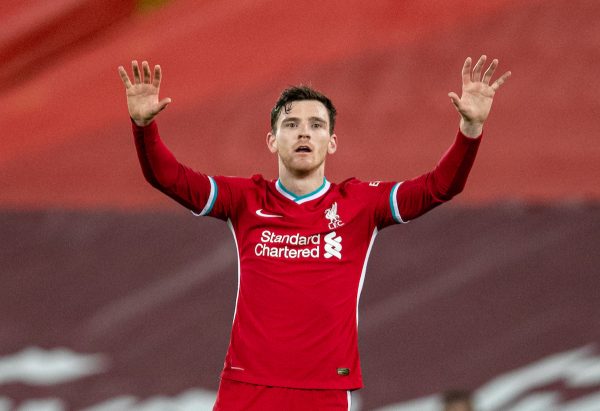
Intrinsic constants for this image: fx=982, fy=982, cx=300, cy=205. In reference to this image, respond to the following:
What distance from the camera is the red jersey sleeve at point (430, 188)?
231 cm

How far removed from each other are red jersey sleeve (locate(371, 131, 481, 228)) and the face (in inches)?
7.3

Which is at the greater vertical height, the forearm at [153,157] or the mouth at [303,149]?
the mouth at [303,149]

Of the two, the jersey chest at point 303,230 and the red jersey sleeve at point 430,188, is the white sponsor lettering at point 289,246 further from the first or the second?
the red jersey sleeve at point 430,188

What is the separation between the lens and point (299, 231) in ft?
7.95

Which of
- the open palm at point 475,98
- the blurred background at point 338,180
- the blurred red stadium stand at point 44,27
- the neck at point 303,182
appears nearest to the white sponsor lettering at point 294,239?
the neck at point 303,182

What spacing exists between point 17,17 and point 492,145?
2.31 metres

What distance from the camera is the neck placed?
2496 mm

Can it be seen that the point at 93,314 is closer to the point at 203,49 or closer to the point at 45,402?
the point at 45,402

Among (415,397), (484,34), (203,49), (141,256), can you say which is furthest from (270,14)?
(415,397)

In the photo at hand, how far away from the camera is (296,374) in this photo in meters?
2.31

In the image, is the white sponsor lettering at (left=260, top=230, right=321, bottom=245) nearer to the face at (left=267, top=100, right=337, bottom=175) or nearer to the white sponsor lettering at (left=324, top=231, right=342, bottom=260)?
the white sponsor lettering at (left=324, top=231, right=342, bottom=260)

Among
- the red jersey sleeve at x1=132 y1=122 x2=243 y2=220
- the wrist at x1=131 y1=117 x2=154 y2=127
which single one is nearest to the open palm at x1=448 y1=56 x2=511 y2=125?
the red jersey sleeve at x1=132 y1=122 x2=243 y2=220

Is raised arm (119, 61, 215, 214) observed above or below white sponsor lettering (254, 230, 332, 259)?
above

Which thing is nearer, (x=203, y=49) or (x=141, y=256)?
(x=141, y=256)
